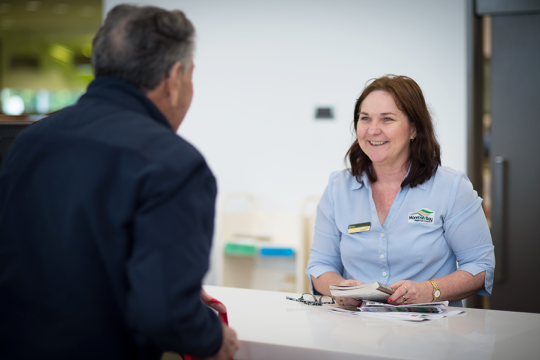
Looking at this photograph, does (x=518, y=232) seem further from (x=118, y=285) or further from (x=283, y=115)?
(x=118, y=285)

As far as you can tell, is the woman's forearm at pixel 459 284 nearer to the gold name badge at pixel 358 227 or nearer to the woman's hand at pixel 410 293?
the woman's hand at pixel 410 293

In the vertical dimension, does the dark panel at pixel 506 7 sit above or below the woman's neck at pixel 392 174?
above

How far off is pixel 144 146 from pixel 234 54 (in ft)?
11.8

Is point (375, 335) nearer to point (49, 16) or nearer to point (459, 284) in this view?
Result: point (459, 284)

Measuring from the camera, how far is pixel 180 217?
81cm

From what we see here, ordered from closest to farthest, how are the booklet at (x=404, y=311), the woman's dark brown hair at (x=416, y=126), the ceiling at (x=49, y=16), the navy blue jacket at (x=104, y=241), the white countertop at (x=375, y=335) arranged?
the navy blue jacket at (x=104, y=241) < the white countertop at (x=375, y=335) < the booklet at (x=404, y=311) < the woman's dark brown hair at (x=416, y=126) < the ceiling at (x=49, y=16)

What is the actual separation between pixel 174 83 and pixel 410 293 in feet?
3.31

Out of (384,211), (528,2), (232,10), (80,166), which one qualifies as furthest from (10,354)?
(232,10)

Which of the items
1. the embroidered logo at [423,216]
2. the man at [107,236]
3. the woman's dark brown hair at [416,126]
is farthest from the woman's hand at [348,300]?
the man at [107,236]

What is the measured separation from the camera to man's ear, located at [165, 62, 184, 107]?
3.14 feet

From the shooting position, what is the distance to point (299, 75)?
13.4 ft

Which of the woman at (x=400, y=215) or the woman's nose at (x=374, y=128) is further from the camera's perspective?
the woman's nose at (x=374, y=128)

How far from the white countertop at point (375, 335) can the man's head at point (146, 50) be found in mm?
678

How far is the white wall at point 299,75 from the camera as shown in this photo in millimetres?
3623
